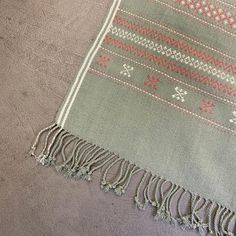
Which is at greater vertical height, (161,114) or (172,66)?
(172,66)

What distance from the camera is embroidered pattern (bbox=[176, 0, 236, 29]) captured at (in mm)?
1017

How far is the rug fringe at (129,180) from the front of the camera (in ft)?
2.81

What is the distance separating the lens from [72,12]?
1030 mm

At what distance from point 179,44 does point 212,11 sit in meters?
0.16

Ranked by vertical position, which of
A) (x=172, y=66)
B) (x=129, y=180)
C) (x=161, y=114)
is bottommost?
(x=129, y=180)

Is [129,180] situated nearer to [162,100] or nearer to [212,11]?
[162,100]

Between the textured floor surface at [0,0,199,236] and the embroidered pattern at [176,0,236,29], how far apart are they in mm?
264

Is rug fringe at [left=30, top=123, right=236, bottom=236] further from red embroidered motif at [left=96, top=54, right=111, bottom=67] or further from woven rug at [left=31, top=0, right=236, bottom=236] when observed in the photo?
red embroidered motif at [left=96, top=54, right=111, bottom=67]

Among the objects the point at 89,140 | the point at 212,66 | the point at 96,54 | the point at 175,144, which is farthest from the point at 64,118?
the point at 212,66

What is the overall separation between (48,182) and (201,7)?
691 mm

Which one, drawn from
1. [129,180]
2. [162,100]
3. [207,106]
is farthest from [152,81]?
[129,180]

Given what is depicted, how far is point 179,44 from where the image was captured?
994 millimetres

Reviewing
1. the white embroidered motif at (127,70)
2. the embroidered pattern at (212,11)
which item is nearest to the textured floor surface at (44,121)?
the white embroidered motif at (127,70)

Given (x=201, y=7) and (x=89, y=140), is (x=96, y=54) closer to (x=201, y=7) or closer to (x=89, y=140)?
(x=89, y=140)
